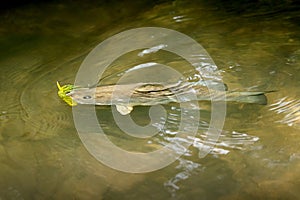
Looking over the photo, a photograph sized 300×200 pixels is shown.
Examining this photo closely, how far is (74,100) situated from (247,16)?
4.58ft

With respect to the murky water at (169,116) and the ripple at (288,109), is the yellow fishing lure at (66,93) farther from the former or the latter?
the ripple at (288,109)

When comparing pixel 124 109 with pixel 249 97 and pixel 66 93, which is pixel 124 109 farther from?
pixel 249 97

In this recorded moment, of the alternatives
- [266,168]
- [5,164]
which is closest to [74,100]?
[5,164]

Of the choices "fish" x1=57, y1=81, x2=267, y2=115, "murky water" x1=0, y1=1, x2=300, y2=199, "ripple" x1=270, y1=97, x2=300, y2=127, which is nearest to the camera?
"murky water" x1=0, y1=1, x2=300, y2=199

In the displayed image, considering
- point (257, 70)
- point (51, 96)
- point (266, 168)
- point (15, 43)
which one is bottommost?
point (266, 168)

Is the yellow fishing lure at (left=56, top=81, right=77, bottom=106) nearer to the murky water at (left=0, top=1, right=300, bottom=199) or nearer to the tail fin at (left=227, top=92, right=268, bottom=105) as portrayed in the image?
the murky water at (left=0, top=1, right=300, bottom=199)

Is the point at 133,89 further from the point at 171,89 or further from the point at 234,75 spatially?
the point at 234,75

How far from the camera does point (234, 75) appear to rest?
2.13m

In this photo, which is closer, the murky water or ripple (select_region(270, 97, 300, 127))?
the murky water

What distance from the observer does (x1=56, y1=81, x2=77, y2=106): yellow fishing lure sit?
1.96 m

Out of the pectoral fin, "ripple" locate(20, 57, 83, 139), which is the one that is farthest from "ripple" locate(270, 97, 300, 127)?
"ripple" locate(20, 57, 83, 139)

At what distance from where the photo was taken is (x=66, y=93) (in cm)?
198

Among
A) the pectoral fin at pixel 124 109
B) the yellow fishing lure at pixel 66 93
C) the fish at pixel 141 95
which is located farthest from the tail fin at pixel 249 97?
the yellow fishing lure at pixel 66 93

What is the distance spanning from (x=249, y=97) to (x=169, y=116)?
37cm
